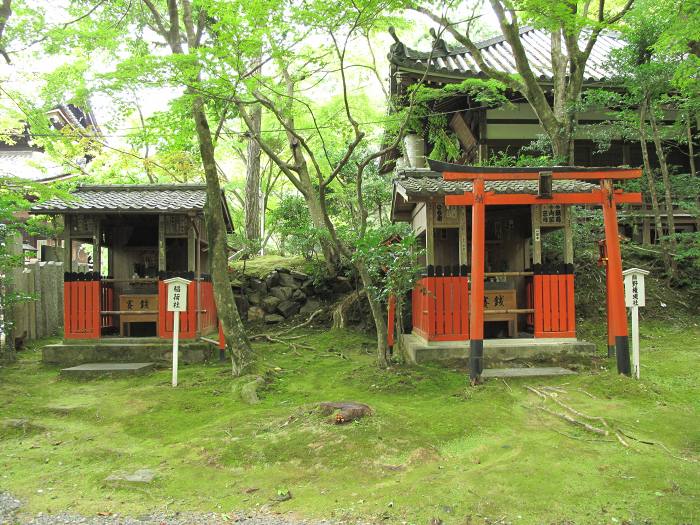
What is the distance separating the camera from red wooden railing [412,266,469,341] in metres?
8.80

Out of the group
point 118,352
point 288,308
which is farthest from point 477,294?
point 288,308

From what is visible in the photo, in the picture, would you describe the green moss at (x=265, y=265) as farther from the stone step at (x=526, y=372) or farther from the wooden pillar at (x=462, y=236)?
the stone step at (x=526, y=372)

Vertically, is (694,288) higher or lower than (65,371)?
higher

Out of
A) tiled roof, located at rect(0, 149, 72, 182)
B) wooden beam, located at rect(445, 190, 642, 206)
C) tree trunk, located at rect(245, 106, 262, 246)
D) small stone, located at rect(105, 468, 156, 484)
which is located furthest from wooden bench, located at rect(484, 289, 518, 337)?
tiled roof, located at rect(0, 149, 72, 182)

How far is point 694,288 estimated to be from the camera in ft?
39.1

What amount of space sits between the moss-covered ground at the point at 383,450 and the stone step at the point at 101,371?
0.86 m

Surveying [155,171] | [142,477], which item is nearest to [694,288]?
[142,477]

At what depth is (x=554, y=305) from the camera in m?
8.83

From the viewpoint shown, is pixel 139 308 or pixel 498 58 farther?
pixel 498 58

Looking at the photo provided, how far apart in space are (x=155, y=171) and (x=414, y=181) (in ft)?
48.5

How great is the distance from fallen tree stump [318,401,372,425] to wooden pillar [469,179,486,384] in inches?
83.5

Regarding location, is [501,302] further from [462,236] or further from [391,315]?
[391,315]

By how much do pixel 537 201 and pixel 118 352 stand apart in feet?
28.2

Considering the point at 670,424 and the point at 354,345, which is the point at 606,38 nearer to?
Result: the point at 354,345
